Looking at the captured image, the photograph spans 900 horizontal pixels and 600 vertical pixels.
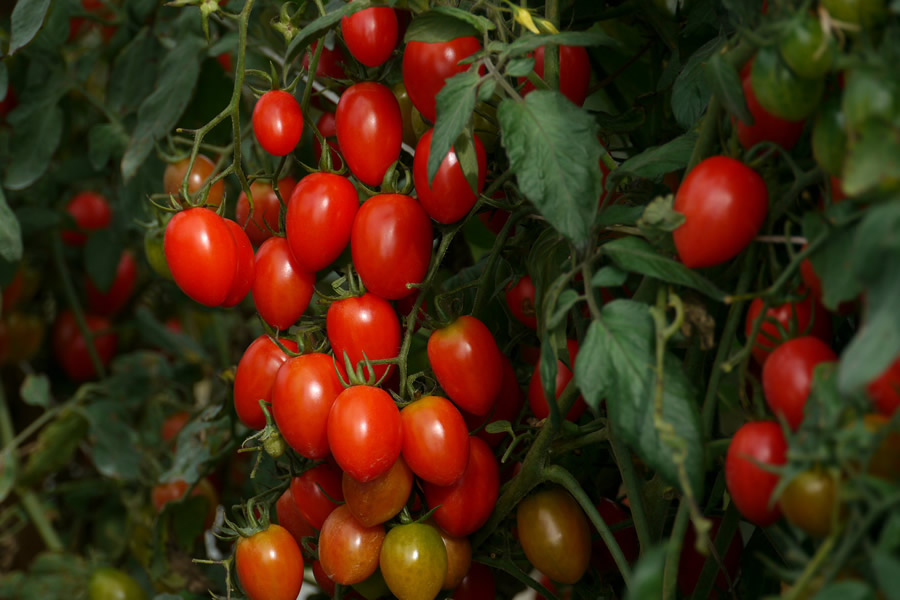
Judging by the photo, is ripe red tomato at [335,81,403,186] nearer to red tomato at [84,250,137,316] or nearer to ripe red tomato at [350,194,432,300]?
ripe red tomato at [350,194,432,300]

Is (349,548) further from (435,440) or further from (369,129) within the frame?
(369,129)

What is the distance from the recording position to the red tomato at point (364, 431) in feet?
1.74

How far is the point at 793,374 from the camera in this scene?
0.41 m

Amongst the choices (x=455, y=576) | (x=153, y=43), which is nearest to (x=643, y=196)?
(x=455, y=576)

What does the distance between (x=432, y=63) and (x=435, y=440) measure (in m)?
0.23

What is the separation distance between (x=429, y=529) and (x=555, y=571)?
0.31 feet

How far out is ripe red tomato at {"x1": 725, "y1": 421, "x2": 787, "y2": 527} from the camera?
41 cm

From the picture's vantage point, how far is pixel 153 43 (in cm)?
96

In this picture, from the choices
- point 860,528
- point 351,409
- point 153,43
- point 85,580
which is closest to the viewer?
point 860,528

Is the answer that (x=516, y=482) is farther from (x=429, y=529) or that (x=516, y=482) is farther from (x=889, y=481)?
(x=889, y=481)

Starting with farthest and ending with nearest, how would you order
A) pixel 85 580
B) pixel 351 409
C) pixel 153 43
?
pixel 85 580 → pixel 153 43 → pixel 351 409

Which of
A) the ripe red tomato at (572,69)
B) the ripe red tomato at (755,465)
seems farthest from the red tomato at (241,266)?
the ripe red tomato at (755,465)

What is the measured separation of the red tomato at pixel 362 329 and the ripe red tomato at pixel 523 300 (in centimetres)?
9

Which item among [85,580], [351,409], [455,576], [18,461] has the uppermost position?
[351,409]
